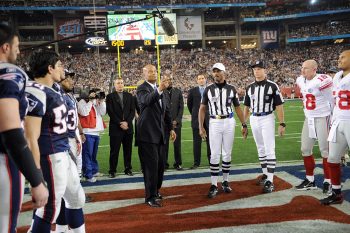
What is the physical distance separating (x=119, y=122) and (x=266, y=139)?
3.10 meters

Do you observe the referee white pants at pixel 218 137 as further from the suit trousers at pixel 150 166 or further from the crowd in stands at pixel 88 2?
the crowd in stands at pixel 88 2

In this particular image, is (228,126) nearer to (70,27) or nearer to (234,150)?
(234,150)

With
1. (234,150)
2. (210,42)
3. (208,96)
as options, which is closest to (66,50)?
(210,42)

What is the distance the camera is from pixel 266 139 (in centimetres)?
588

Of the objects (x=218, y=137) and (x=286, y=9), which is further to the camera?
(x=286, y=9)

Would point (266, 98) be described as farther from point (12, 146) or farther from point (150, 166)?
point (12, 146)

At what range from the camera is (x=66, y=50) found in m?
46.8

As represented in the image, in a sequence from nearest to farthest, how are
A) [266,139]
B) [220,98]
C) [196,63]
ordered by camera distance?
1. [220,98]
2. [266,139]
3. [196,63]

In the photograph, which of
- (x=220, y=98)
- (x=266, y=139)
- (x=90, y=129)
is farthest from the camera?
(x=90, y=129)

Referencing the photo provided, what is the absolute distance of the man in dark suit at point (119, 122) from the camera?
740 centimetres

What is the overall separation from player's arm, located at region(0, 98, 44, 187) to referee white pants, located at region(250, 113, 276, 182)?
4417 millimetres

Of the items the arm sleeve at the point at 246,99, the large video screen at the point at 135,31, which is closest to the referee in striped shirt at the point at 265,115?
the arm sleeve at the point at 246,99

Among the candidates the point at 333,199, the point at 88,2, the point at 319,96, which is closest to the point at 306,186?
the point at 333,199

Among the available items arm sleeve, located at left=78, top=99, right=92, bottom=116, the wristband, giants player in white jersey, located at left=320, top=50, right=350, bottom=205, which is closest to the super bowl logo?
arm sleeve, located at left=78, top=99, right=92, bottom=116
